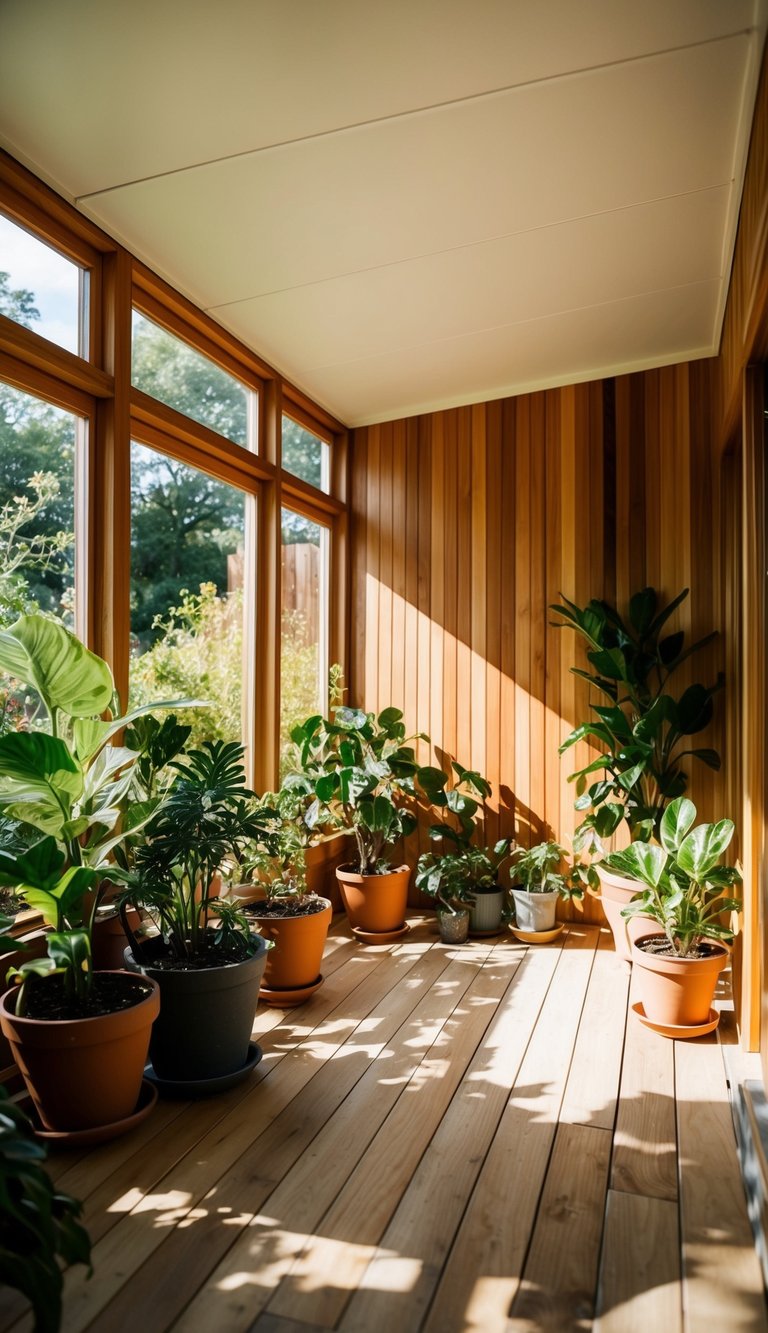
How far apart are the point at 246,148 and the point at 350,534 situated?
8.84 feet

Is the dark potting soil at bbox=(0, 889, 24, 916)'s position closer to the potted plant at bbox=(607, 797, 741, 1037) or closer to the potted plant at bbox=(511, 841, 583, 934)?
the potted plant at bbox=(607, 797, 741, 1037)

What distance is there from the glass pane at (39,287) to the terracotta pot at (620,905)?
3088 millimetres

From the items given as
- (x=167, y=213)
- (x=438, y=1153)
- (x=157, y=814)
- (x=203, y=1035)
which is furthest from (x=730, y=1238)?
(x=167, y=213)

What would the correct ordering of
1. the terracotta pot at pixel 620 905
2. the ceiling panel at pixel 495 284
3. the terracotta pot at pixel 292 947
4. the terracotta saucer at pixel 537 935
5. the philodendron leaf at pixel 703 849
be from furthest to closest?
the terracotta saucer at pixel 537 935 < the terracotta pot at pixel 620 905 < the terracotta pot at pixel 292 947 < the ceiling panel at pixel 495 284 < the philodendron leaf at pixel 703 849

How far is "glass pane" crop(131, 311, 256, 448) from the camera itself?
3.40 metres

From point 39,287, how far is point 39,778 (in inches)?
63.6

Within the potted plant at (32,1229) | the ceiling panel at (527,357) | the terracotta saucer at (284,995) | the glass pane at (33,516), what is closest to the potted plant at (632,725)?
the ceiling panel at (527,357)

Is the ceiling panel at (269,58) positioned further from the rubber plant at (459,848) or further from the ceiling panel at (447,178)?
the rubber plant at (459,848)

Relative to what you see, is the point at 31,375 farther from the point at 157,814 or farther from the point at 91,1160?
the point at 91,1160

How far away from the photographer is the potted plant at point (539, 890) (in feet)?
14.3

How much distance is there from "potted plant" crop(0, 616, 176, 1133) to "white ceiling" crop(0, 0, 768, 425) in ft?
4.79

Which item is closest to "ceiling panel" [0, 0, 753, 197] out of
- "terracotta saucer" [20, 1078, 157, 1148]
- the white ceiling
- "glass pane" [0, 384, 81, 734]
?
the white ceiling

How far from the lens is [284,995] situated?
3.49m

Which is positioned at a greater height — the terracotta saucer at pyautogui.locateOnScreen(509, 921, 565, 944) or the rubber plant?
the rubber plant
